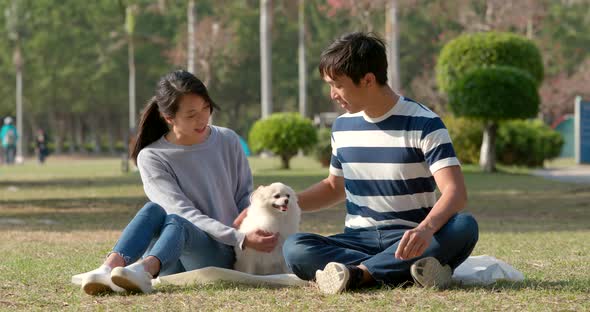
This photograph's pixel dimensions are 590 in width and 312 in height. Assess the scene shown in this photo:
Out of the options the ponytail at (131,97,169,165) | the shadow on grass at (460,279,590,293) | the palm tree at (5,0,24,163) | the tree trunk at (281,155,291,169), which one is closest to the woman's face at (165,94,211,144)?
the ponytail at (131,97,169,165)

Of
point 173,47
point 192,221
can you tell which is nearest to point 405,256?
point 192,221

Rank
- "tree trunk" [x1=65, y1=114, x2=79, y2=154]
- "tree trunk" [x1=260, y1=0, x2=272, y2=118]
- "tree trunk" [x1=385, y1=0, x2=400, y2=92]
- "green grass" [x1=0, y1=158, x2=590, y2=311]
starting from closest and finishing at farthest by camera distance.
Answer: "green grass" [x1=0, y1=158, x2=590, y2=311]
"tree trunk" [x1=385, y1=0, x2=400, y2=92]
"tree trunk" [x1=260, y1=0, x2=272, y2=118]
"tree trunk" [x1=65, y1=114, x2=79, y2=154]

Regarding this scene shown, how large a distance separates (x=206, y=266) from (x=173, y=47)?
6020 cm

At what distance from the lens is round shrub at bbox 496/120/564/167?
2998 centimetres

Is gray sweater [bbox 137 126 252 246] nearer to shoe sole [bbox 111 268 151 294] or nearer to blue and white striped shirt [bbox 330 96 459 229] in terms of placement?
shoe sole [bbox 111 268 151 294]

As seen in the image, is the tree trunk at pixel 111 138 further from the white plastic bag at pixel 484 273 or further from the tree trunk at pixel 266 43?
the white plastic bag at pixel 484 273

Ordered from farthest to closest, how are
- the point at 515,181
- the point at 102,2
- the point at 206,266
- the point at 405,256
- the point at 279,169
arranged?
1. the point at 102,2
2. the point at 279,169
3. the point at 515,181
4. the point at 206,266
5. the point at 405,256

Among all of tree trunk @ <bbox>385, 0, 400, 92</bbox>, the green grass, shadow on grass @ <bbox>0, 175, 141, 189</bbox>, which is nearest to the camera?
the green grass

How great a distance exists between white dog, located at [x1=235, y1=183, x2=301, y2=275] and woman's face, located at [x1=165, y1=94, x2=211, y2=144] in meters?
0.53

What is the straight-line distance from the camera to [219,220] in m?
6.54

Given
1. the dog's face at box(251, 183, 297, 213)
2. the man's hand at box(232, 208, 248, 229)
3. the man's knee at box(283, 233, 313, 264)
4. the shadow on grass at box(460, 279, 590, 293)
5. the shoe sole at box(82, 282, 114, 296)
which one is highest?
the dog's face at box(251, 183, 297, 213)

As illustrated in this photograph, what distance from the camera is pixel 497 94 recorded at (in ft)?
83.7

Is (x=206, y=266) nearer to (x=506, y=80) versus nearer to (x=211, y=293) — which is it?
(x=211, y=293)

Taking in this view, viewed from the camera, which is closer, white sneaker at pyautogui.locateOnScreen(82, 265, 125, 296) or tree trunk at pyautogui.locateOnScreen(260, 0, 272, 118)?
white sneaker at pyautogui.locateOnScreen(82, 265, 125, 296)
